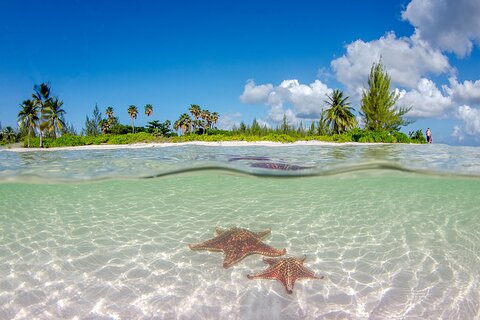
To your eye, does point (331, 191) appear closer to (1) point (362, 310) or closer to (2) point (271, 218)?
(2) point (271, 218)

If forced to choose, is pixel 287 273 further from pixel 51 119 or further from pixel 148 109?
pixel 148 109

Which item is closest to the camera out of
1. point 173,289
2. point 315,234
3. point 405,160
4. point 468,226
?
point 173,289

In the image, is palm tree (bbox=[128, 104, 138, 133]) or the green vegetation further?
palm tree (bbox=[128, 104, 138, 133])

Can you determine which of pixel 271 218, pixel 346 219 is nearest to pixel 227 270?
pixel 271 218

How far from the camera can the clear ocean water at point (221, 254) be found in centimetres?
421

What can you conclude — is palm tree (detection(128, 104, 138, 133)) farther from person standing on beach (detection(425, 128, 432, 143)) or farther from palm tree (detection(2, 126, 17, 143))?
person standing on beach (detection(425, 128, 432, 143))

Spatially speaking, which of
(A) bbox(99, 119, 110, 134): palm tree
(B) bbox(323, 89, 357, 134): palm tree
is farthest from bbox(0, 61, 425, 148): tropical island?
(A) bbox(99, 119, 110, 134): palm tree

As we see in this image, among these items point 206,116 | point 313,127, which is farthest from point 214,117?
point 313,127

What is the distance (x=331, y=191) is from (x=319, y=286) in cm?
953

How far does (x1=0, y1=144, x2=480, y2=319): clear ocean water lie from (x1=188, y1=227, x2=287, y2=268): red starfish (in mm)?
234

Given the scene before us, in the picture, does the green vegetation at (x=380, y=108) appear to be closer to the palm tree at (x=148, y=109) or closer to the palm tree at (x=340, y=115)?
the palm tree at (x=340, y=115)

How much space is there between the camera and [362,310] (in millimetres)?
4086

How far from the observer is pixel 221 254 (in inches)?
226

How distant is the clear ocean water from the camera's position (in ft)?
13.8
